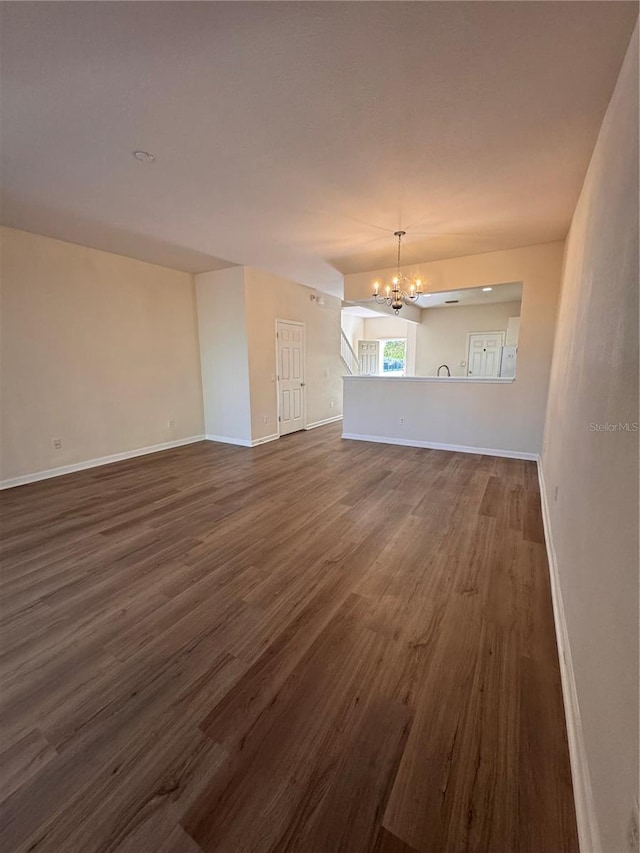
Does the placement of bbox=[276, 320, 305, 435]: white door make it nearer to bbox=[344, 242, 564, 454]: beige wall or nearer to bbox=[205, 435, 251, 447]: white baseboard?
bbox=[205, 435, 251, 447]: white baseboard

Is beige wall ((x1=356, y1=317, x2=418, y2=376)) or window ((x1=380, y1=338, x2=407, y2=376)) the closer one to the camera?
beige wall ((x1=356, y1=317, x2=418, y2=376))

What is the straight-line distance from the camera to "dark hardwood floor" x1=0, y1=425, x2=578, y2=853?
1.03 meters

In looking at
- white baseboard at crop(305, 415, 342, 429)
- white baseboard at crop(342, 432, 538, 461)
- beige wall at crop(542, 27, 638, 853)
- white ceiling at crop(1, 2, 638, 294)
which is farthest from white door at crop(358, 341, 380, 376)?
beige wall at crop(542, 27, 638, 853)

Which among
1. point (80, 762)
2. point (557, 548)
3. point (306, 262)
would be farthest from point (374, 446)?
point (80, 762)

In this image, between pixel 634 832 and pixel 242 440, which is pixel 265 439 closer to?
pixel 242 440

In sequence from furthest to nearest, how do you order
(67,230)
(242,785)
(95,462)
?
(95,462)
(67,230)
(242,785)

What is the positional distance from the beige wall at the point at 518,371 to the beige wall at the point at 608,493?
2.29 metres

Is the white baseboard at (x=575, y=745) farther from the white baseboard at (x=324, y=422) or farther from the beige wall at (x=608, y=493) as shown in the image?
the white baseboard at (x=324, y=422)

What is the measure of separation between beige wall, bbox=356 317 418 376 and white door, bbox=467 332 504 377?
1.41 meters

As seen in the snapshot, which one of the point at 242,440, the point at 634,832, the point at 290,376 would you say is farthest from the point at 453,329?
the point at 634,832

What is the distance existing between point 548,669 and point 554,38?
2.75 meters

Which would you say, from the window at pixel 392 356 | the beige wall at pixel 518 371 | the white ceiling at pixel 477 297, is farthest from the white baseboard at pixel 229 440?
the window at pixel 392 356

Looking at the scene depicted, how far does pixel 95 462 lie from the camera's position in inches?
179

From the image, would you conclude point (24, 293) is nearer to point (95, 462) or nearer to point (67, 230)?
point (67, 230)
